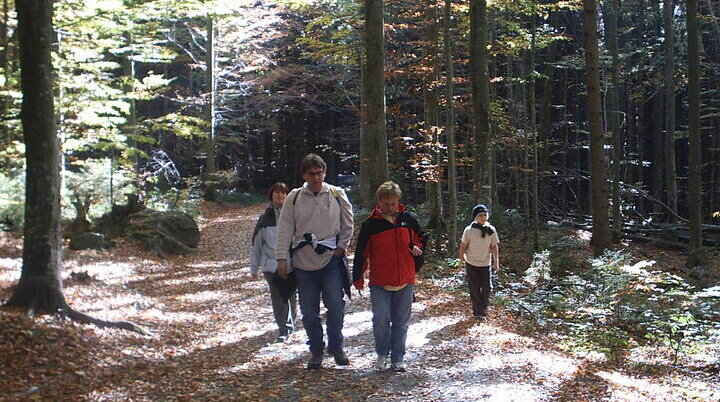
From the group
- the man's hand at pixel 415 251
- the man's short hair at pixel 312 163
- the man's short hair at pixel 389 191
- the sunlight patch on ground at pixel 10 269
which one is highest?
the man's short hair at pixel 312 163

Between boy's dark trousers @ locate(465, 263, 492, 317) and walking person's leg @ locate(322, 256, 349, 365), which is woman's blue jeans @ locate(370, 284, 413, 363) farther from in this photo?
boy's dark trousers @ locate(465, 263, 492, 317)

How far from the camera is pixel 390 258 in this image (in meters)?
5.63

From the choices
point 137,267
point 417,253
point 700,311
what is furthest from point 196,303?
point 700,311

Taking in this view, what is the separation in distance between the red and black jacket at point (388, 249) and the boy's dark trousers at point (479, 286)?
10.3 ft

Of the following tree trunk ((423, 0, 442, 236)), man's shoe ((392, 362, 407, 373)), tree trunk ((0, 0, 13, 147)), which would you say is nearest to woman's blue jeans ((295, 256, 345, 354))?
man's shoe ((392, 362, 407, 373))

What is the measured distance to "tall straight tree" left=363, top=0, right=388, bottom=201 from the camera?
12109mm

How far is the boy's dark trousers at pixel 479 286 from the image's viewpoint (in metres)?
8.65

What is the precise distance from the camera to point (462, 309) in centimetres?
961

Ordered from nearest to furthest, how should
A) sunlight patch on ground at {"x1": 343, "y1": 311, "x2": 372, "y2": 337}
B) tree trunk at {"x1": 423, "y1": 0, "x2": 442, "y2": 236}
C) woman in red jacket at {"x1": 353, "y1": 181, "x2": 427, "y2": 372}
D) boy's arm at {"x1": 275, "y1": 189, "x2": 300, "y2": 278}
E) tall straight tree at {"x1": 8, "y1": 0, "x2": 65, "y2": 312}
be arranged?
woman in red jacket at {"x1": 353, "y1": 181, "x2": 427, "y2": 372} → boy's arm at {"x1": 275, "y1": 189, "x2": 300, "y2": 278} → tall straight tree at {"x1": 8, "y1": 0, "x2": 65, "y2": 312} → sunlight patch on ground at {"x1": 343, "y1": 311, "x2": 372, "y2": 337} → tree trunk at {"x1": 423, "y1": 0, "x2": 442, "y2": 236}

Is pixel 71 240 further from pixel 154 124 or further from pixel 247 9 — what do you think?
pixel 247 9

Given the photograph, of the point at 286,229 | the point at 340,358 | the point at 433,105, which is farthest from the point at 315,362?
the point at 433,105

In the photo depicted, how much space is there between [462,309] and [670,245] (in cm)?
1330

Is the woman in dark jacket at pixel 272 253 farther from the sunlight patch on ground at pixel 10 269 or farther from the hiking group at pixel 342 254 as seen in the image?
the sunlight patch on ground at pixel 10 269

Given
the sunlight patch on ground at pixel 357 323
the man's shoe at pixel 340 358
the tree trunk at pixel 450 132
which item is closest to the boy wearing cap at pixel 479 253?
the sunlight patch on ground at pixel 357 323
